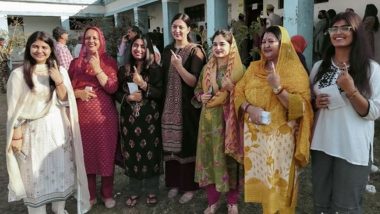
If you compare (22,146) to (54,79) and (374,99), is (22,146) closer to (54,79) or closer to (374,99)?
(54,79)

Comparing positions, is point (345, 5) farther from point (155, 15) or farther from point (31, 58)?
point (155, 15)

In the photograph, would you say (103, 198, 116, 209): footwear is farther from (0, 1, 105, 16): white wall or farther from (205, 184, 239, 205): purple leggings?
(0, 1, 105, 16): white wall

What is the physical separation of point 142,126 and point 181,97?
39 centimetres

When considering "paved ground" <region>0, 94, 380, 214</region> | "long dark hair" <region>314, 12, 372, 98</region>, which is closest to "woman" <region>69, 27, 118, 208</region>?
"paved ground" <region>0, 94, 380, 214</region>

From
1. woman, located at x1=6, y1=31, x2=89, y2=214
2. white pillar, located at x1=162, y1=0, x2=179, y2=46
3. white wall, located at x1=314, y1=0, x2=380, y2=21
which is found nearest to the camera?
woman, located at x1=6, y1=31, x2=89, y2=214

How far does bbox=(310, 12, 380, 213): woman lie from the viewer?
179 cm

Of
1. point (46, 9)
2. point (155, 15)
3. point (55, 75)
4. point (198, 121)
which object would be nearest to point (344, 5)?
point (198, 121)

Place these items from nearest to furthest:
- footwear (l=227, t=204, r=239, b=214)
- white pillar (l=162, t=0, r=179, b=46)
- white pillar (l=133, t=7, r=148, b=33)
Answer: footwear (l=227, t=204, r=239, b=214), white pillar (l=162, t=0, r=179, b=46), white pillar (l=133, t=7, r=148, b=33)

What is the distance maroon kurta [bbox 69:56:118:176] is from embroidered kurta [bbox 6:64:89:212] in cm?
18

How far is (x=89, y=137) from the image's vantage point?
2715mm

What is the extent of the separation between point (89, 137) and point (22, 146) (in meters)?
0.51

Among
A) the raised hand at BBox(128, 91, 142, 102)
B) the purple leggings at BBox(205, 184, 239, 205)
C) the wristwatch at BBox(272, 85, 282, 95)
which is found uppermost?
the wristwatch at BBox(272, 85, 282, 95)

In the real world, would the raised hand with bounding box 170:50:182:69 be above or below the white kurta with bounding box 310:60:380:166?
above

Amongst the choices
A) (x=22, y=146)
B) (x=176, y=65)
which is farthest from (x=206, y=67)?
(x=22, y=146)
